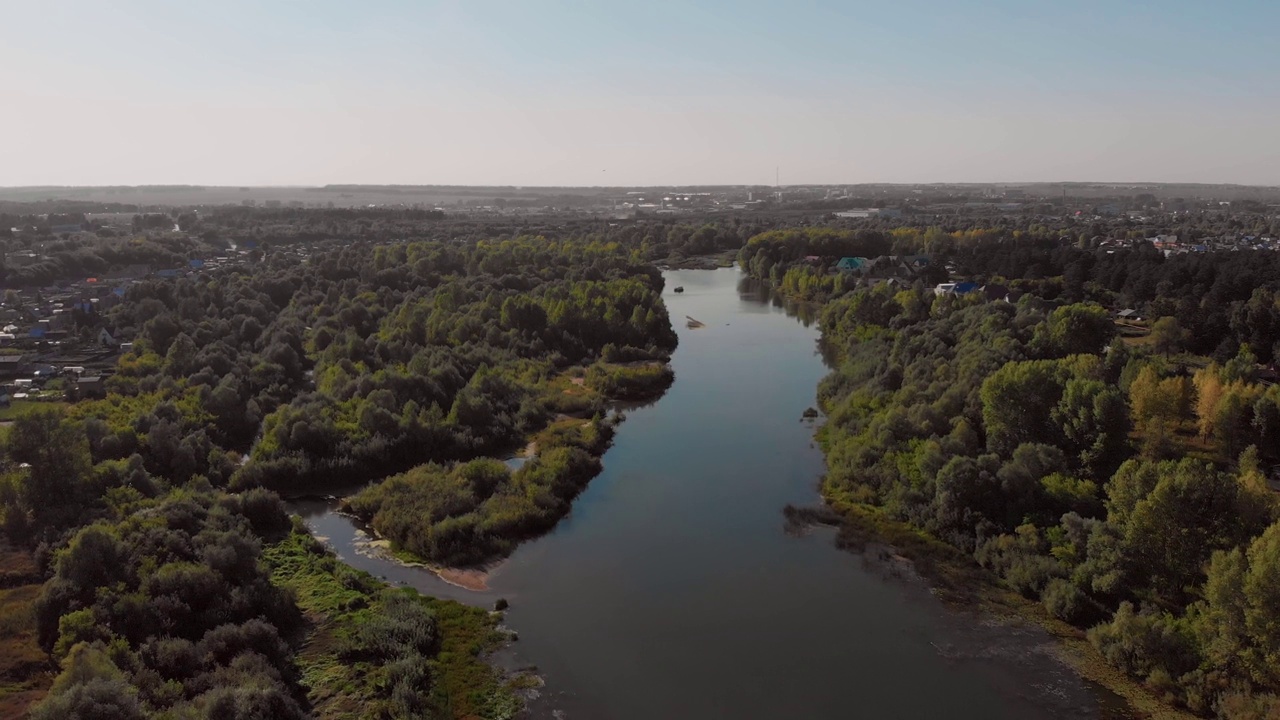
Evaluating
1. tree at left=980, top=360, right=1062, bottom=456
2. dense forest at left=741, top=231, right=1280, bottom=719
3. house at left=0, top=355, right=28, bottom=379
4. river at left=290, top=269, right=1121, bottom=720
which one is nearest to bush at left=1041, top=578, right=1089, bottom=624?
dense forest at left=741, top=231, right=1280, bottom=719

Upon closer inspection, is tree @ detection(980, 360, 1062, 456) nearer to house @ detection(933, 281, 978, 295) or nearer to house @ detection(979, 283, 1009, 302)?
house @ detection(979, 283, 1009, 302)

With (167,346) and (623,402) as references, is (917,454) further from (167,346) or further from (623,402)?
(167,346)

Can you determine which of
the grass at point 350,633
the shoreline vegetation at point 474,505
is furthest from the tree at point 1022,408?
the grass at point 350,633

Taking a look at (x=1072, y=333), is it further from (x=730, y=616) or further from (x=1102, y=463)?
(x=730, y=616)

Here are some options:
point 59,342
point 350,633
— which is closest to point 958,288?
point 350,633

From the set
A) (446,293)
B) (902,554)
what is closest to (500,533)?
(902,554)

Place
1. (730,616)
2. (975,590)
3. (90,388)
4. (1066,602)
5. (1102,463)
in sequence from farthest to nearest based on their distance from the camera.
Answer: (90,388) < (1102,463) < (975,590) < (730,616) < (1066,602)
